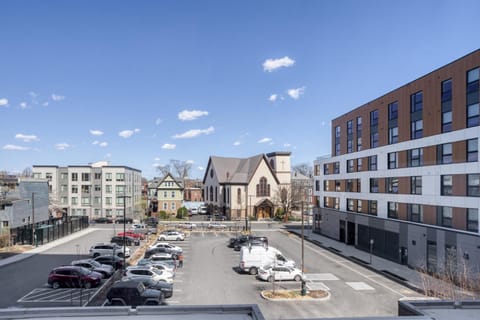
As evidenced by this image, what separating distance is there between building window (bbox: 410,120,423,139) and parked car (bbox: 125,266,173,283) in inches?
1013

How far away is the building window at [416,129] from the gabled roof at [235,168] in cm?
4280

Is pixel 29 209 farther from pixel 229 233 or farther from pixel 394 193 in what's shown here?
pixel 394 193

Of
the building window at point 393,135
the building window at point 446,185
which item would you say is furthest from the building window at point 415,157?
the building window at point 446,185

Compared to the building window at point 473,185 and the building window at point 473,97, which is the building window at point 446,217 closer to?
the building window at point 473,185

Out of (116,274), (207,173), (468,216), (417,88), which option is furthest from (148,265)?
(207,173)

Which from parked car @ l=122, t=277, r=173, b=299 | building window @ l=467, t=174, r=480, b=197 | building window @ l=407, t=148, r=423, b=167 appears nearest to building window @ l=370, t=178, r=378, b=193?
building window @ l=407, t=148, r=423, b=167

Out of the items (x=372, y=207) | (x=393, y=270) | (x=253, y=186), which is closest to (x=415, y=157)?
(x=372, y=207)

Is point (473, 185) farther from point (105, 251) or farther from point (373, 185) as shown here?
point (105, 251)

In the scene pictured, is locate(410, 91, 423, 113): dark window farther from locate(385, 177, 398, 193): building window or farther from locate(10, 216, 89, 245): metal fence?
locate(10, 216, 89, 245): metal fence

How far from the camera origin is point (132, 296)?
20.5 meters

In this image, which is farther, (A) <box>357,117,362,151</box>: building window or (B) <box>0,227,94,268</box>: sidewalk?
(A) <box>357,117,362,151</box>: building window

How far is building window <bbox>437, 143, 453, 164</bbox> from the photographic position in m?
28.4

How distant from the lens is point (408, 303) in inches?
390

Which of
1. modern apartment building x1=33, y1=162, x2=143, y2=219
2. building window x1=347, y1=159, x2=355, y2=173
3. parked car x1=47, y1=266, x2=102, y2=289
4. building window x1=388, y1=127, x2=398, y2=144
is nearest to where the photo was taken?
parked car x1=47, y1=266, x2=102, y2=289
